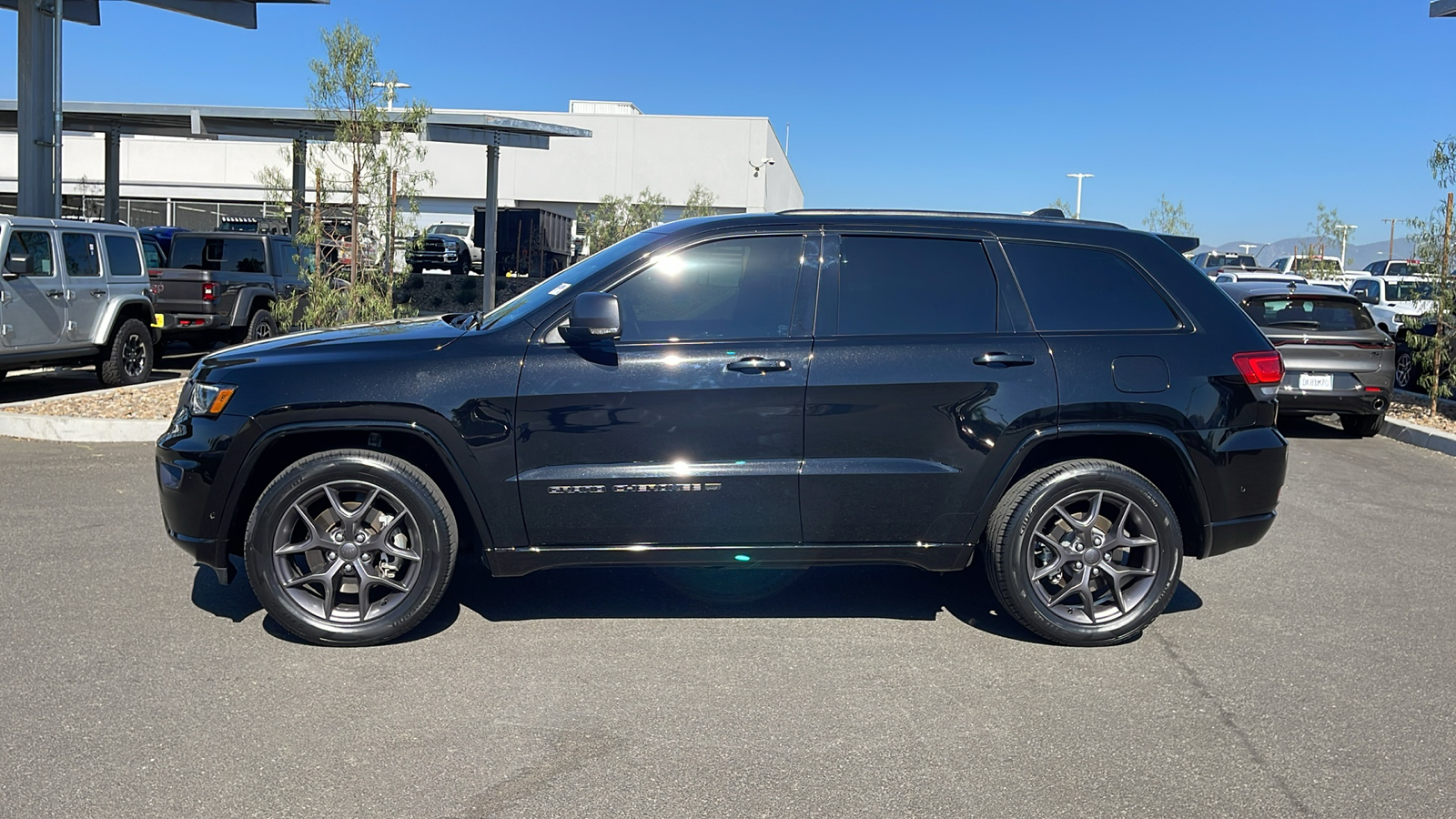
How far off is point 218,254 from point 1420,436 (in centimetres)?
1524

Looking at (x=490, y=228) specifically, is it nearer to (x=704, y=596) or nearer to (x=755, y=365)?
(x=704, y=596)

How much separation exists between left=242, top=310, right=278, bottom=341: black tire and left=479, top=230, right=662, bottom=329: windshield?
1189 cm

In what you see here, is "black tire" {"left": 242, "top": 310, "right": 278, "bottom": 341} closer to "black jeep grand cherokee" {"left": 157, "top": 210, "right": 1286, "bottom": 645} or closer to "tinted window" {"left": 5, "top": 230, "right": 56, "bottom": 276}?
"tinted window" {"left": 5, "top": 230, "right": 56, "bottom": 276}

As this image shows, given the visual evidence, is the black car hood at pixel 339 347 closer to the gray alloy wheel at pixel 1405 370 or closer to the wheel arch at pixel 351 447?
the wheel arch at pixel 351 447

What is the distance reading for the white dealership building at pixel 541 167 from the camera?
62531mm

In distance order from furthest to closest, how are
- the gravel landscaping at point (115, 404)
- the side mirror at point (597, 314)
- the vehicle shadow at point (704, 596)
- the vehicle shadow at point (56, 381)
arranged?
the vehicle shadow at point (56, 381)
the gravel landscaping at point (115, 404)
the vehicle shadow at point (704, 596)
the side mirror at point (597, 314)

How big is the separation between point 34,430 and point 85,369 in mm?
5371

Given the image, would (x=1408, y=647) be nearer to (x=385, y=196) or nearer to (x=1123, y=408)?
(x=1123, y=408)

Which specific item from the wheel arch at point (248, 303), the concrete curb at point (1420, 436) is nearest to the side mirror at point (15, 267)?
the wheel arch at point (248, 303)

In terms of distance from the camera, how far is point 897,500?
4.79 m

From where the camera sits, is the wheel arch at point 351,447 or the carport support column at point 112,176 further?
the carport support column at point 112,176

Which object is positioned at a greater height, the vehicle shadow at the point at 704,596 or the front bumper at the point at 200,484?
the front bumper at the point at 200,484

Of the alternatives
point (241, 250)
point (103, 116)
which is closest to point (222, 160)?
point (103, 116)

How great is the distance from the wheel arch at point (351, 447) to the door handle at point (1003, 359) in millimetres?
2106
